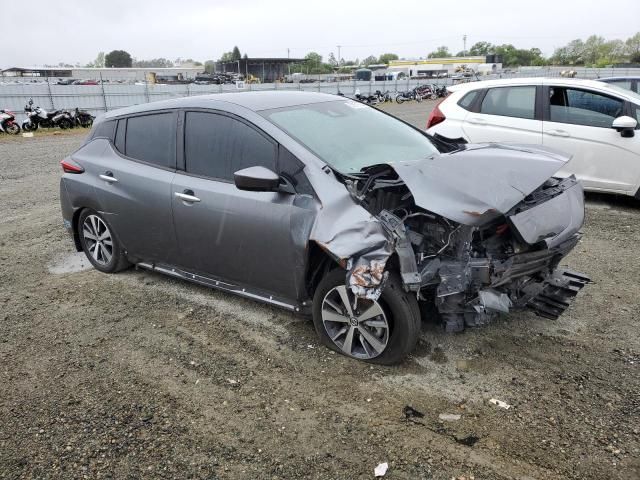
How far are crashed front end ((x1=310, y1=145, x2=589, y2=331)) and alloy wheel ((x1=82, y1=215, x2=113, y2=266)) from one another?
2700mm

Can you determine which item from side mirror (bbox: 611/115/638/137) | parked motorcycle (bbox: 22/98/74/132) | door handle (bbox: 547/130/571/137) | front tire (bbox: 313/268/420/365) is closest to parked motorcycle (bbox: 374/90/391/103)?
parked motorcycle (bbox: 22/98/74/132)

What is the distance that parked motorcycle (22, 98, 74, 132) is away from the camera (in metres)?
19.5

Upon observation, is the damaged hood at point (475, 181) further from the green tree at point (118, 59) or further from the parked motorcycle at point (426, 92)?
the green tree at point (118, 59)

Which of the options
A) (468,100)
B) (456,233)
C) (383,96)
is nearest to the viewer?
(456,233)

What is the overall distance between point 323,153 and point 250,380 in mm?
1584

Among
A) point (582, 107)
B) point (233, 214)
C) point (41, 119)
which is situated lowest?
point (41, 119)

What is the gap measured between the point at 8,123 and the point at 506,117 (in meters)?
17.8

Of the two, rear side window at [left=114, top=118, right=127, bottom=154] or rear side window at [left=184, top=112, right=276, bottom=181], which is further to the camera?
rear side window at [left=114, top=118, right=127, bottom=154]

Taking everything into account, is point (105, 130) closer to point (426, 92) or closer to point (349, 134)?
point (349, 134)

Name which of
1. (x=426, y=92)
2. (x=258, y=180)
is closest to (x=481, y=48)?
(x=426, y=92)

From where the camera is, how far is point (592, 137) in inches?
259

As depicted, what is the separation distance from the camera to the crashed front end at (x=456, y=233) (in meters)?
3.07

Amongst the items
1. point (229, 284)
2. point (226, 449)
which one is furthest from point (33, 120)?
point (226, 449)

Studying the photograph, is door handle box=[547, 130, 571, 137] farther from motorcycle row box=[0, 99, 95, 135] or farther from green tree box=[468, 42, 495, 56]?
green tree box=[468, 42, 495, 56]
